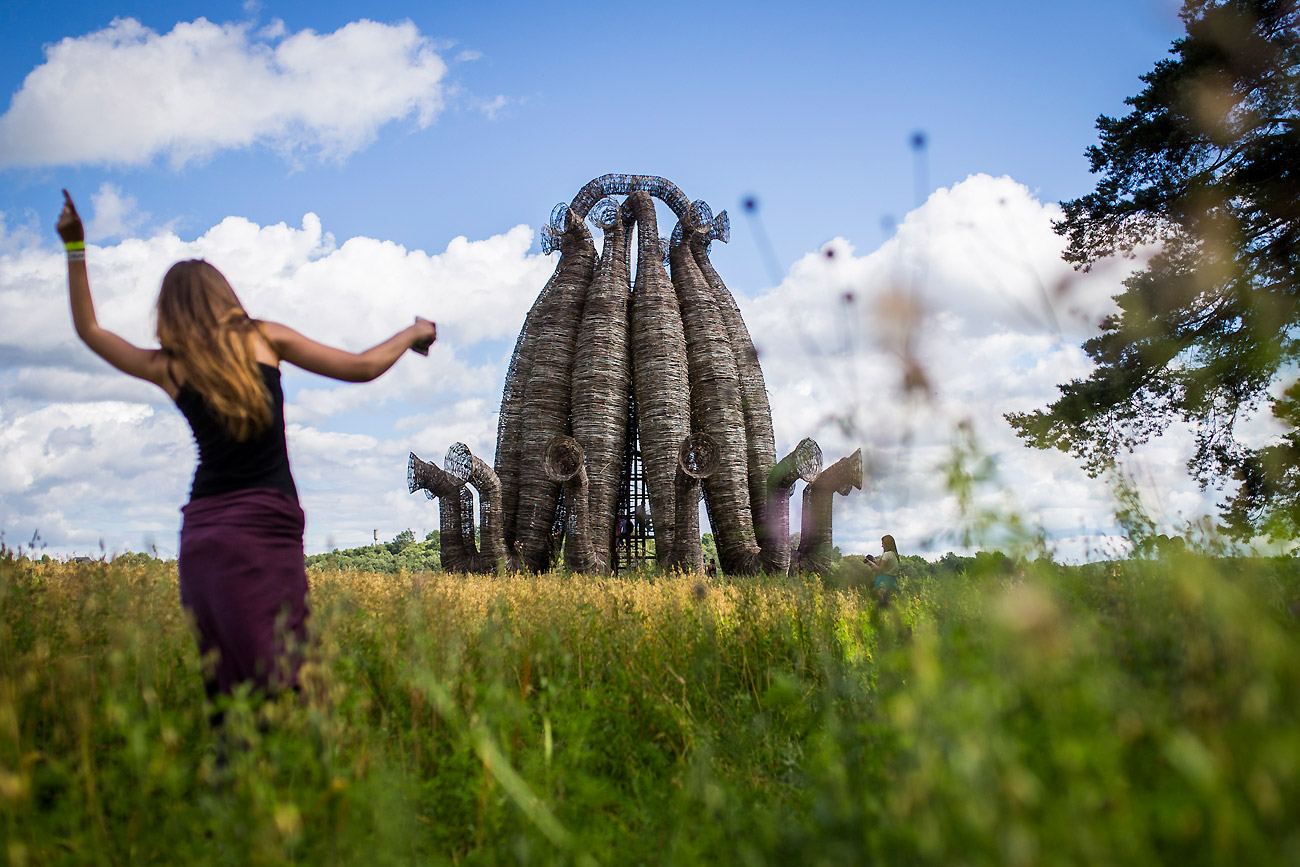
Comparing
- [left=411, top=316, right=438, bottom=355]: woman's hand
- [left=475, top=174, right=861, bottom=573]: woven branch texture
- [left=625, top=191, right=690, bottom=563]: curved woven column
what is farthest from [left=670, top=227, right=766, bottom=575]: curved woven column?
[left=411, top=316, right=438, bottom=355]: woman's hand

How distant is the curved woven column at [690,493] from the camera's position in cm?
1081

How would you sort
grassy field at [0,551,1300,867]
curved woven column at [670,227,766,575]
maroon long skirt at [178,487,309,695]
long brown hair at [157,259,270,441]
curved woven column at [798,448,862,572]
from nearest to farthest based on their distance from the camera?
grassy field at [0,551,1300,867] < maroon long skirt at [178,487,309,695] < long brown hair at [157,259,270,441] < curved woven column at [798,448,862,572] < curved woven column at [670,227,766,575]

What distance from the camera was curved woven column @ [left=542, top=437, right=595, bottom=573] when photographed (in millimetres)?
11102

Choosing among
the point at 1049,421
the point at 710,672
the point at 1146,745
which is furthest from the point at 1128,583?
the point at 1049,421

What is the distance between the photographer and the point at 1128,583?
134 inches

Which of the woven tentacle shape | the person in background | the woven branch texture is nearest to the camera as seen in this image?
the person in background

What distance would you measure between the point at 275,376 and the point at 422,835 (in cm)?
192

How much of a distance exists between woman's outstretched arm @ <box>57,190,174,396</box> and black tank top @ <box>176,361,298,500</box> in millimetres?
174

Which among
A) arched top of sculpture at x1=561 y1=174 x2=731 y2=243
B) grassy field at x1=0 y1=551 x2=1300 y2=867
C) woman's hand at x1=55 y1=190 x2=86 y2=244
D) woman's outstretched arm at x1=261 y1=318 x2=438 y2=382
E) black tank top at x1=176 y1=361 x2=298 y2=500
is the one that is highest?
arched top of sculpture at x1=561 y1=174 x2=731 y2=243

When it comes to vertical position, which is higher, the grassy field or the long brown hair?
the long brown hair

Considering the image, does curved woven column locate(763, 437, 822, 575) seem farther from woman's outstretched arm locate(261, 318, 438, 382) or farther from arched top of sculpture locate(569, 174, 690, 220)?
woman's outstretched arm locate(261, 318, 438, 382)

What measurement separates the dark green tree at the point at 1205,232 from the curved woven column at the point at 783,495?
356 centimetres

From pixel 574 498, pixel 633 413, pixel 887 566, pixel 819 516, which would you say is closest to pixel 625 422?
pixel 633 413

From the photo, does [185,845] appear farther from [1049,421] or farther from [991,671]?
[1049,421]
